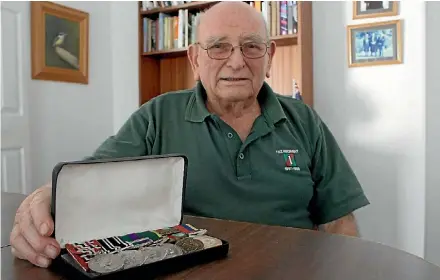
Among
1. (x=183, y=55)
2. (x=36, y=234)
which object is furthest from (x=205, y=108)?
(x=183, y=55)

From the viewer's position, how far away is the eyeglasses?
1.26 m

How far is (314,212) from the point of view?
1.25 m

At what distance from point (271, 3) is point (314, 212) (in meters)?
1.69

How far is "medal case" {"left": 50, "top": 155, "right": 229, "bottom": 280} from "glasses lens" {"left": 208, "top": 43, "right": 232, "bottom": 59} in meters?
0.57

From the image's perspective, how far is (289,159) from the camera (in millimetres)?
1201

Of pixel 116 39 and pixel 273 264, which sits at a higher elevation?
pixel 116 39

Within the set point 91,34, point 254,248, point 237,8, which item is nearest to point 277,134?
point 237,8

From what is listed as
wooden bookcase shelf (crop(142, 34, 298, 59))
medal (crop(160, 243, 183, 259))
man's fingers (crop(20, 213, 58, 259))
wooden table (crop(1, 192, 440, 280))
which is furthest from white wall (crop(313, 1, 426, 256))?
man's fingers (crop(20, 213, 58, 259))

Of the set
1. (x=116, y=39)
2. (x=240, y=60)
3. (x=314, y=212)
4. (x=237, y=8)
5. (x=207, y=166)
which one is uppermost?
(x=116, y=39)

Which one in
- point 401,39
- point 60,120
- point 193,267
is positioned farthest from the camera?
point 60,120

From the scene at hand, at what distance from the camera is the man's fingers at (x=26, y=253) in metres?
0.65

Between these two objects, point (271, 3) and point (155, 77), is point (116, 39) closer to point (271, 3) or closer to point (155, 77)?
point (155, 77)

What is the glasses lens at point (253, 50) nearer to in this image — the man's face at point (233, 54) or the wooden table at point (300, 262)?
the man's face at point (233, 54)

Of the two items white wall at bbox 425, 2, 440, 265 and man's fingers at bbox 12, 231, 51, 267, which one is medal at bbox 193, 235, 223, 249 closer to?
man's fingers at bbox 12, 231, 51, 267
